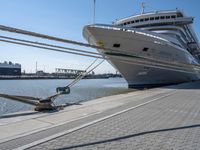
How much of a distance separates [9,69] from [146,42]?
94.0 meters

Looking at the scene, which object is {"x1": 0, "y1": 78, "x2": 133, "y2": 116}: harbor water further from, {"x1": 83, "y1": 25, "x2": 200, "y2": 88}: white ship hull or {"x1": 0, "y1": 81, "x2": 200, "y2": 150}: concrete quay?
{"x1": 0, "y1": 81, "x2": 200, "y2": 150}: concrete quay

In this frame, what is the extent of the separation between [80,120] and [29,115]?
64.9 inches

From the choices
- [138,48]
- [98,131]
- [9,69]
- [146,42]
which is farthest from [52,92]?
[9,69]

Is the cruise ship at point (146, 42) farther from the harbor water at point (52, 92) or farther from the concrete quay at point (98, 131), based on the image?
the concrete quay at point (98, 131)

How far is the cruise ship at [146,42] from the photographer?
74.8ft

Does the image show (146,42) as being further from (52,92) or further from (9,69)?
(9,69)

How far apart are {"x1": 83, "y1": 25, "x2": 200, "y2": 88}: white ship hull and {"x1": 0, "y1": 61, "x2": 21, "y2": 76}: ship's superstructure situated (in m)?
88.6

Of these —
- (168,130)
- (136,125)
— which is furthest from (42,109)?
(168,130)

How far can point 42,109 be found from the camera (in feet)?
27.3

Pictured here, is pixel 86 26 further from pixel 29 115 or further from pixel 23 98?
pixel 29 115

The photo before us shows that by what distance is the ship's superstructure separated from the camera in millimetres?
105250

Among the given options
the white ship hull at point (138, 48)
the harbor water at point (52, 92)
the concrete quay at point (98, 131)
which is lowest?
the harbor water at point (52, 92)

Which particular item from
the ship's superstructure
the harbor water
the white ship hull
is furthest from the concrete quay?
the ship's superstructure

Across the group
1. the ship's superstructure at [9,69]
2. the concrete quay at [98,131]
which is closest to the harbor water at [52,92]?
the concrete quay at [98,131]
